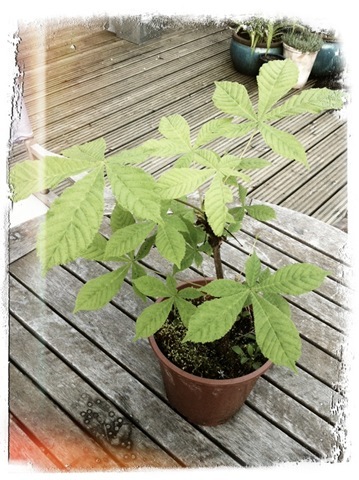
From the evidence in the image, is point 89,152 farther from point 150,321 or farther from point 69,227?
point 150,321

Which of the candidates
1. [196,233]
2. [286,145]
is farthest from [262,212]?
[286,145]

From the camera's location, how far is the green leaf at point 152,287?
1104 mm

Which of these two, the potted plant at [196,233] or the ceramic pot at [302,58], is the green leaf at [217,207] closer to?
the potted plant at [196,233]

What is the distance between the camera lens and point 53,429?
1.37m

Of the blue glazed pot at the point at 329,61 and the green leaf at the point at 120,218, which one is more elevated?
the green leaf at the point at 120,218

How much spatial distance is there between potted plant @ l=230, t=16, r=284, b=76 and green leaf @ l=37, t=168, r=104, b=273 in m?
2.98

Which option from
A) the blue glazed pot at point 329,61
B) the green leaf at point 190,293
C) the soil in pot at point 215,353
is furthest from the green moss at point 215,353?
the blue glazed pot at point 329,61

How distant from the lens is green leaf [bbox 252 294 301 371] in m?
0.91

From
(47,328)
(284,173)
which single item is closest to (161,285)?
(47,328)

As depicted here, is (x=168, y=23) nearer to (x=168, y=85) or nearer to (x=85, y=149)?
(x=168, y=85)

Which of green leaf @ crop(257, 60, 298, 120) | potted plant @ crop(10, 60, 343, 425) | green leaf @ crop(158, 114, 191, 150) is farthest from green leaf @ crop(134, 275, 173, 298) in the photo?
green leaf @ crop(257, 60, 298, 120)

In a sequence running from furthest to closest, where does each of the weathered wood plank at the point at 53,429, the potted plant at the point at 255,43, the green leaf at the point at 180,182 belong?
the potted plant at the point at 255,43
the weathered wood plank at the point at 53,429
the green leaf at the point at 180,182

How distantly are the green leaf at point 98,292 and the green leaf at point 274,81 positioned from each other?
511 millimetres

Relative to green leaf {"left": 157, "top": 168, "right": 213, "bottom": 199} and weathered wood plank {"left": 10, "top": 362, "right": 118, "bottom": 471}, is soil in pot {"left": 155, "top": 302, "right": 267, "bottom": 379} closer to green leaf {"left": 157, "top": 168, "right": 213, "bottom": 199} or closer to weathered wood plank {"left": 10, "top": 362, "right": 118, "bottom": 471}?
weathered wood plank {"left": 10, "top": 362, "right": 118, "bottom": 471}
